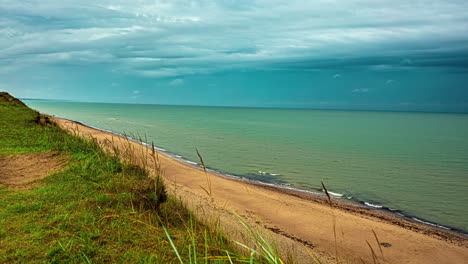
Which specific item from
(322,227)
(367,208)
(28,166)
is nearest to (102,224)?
(28,166)

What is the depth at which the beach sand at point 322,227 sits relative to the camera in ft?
24.6

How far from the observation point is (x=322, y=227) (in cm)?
888

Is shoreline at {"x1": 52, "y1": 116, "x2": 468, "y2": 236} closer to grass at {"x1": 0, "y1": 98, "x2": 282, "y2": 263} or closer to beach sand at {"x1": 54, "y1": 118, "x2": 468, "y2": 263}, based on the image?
beach sand at {"x1": 54, "y1": 118, "x2": 468, "y2": 263}

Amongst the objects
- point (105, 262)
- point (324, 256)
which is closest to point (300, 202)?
point (324, 256)

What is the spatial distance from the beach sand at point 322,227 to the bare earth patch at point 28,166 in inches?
→ 51.5

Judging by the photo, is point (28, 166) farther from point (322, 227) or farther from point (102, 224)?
point (322, 227)

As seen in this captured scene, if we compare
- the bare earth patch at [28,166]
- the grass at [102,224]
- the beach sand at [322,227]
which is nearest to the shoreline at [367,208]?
the beach sand at [322,227]

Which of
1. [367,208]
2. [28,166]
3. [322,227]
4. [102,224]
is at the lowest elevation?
[367,208]

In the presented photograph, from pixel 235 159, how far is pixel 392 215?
1057cm

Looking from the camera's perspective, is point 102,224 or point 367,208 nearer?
point 102,224

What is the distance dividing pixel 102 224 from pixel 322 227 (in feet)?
20.1

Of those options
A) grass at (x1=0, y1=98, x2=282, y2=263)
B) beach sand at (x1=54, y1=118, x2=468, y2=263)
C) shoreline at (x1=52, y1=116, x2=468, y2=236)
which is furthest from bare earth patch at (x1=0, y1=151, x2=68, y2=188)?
shoreline at (x1=52, y1=116, x2=468, y2=236)

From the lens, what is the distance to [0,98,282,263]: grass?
3658mm

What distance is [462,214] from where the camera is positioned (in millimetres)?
11656
